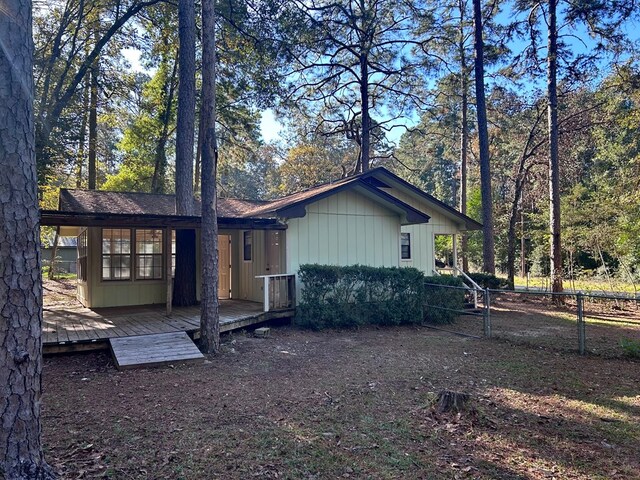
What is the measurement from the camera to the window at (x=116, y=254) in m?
10.1

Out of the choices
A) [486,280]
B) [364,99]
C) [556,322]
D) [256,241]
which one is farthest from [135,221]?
[364,99]

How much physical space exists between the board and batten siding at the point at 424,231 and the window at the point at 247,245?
537cm

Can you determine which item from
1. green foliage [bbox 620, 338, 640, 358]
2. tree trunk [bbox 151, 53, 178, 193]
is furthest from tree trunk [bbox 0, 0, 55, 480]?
tree trunk [bbox 151, 53, 178, 193]

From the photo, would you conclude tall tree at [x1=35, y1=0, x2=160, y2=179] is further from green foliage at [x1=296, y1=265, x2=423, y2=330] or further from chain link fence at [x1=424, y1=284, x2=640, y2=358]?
chain link fence at [x1=424, y1=284, x2=640, y2=358]

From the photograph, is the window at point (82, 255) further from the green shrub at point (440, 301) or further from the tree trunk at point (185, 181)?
the green shrub at point (440, 301)

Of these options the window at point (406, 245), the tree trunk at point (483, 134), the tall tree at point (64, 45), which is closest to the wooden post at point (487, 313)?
the window at point (406, 245)

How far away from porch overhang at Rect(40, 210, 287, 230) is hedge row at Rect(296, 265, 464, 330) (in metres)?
1.47

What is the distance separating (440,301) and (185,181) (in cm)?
714

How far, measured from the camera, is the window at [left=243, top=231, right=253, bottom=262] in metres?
11.2

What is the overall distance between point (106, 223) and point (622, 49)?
637 inches

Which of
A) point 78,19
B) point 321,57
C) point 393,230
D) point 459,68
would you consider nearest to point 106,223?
point 393,230

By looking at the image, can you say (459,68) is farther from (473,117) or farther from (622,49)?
(622,49)

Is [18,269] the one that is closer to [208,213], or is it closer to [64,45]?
[208,213]

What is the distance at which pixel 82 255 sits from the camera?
11195 mm
